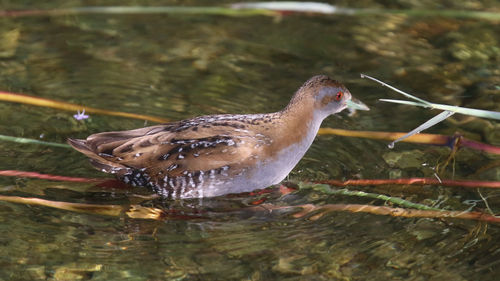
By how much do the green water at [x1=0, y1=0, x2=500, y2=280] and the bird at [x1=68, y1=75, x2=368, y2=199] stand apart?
143mm

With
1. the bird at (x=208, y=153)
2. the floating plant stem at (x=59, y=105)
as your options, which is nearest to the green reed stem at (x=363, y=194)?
the bird at (x=208, y=153)

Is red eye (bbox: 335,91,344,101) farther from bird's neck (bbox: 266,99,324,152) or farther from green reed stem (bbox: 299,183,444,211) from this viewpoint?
green reed stem (bbox: 299,183,444,211)

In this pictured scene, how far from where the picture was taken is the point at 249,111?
700 cm

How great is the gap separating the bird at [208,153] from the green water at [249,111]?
0.14 metres

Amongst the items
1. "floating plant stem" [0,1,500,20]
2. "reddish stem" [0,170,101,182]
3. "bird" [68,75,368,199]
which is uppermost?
"floating plant stem" [0,1,500,20]

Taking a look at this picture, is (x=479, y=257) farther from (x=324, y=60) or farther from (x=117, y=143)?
(x=324, y=60)

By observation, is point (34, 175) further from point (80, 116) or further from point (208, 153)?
point (208, 153)

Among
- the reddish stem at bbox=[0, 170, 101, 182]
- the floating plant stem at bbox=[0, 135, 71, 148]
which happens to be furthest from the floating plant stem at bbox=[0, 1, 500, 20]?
the reddish stem at bbox=[0, 170, 101, 182]

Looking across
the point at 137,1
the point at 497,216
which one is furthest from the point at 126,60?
the point at 497,216

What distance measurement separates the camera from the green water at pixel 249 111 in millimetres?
4996

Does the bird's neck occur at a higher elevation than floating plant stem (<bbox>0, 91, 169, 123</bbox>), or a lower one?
higher

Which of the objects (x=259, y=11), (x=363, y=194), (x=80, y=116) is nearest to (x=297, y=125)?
(x=363, y=194)

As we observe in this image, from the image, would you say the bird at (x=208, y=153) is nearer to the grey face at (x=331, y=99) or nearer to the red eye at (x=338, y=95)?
the grey face at (x=331, y=99)

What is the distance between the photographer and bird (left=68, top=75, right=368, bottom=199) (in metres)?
5.80
